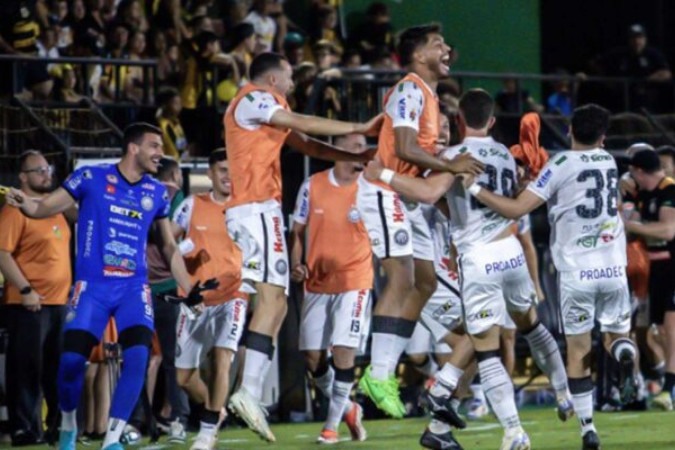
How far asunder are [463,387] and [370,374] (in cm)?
123

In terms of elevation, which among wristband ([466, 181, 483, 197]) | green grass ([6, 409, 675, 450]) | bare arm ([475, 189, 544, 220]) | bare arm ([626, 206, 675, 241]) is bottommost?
green grass ([6, 409, 675, 450])

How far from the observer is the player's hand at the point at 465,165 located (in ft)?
40.0

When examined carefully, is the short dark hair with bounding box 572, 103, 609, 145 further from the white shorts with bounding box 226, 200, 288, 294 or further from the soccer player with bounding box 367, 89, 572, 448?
the white shorts with bounding box 226, 200, 288, 294

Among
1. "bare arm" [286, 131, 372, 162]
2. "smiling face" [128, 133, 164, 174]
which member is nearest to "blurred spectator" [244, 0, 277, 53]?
"bare arm" [286, 131, 372, 162]

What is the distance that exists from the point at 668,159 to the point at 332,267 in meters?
4.47

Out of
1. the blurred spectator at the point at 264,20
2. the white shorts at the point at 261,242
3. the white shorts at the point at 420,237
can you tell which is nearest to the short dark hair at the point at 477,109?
the white shorts at the point at 420,237

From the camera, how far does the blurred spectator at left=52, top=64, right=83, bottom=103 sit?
18.7 metres

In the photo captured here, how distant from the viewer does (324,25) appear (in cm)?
2277

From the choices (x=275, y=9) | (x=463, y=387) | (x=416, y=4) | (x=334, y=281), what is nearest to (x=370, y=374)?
(x=463, y=387)

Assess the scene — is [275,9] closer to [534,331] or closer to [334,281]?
[334,281]

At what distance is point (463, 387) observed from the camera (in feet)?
46.9

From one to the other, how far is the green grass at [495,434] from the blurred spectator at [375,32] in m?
6.66

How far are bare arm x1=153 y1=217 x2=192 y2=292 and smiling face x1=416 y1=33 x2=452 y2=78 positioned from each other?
222 cm

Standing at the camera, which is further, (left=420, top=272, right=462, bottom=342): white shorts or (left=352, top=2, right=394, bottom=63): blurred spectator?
(left=352, top=2, right=394, bottom=63): blurred spectator
